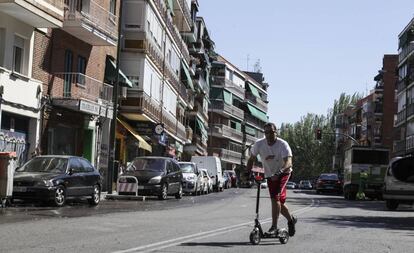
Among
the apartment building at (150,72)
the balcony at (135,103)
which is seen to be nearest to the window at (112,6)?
the apartment building at (150,72)

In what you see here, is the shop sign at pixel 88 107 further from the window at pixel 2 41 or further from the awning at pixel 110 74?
the awning at pixel 110 74

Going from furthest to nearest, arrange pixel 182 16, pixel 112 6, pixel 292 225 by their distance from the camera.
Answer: pixel 182 16 → pixel 112 6 → pixel 292 225

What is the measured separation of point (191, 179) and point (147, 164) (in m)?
7.10

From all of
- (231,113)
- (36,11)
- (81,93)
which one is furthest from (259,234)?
(231,113)

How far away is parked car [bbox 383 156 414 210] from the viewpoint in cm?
2684

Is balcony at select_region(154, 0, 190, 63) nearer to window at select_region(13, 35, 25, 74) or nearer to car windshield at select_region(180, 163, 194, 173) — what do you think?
car windshield at select_region(180, 163, 194, 173)

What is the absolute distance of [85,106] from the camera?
28.7 metres

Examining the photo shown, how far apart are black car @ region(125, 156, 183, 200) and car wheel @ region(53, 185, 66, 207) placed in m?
8.19

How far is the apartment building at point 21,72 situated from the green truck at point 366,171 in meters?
20.7

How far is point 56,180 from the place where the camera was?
1933 cm

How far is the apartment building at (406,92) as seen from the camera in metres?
65.4

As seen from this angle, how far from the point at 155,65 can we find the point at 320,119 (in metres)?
84.6

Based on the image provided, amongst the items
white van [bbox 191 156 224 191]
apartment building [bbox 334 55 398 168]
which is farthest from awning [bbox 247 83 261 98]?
white van [bbox 191 156 224 191]

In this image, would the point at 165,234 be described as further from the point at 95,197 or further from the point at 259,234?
the point at 95,197
